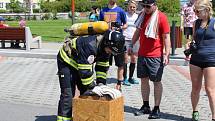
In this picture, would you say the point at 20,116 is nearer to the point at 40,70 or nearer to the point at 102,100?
the point at 102,100

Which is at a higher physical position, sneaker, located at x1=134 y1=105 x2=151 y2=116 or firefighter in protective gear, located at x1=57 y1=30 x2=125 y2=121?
firefighter in protective gear, located at x1=57 y1=30 x2=125 y2=121

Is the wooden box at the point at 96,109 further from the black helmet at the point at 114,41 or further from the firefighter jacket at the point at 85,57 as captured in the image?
the black helmet at the point at 114,41

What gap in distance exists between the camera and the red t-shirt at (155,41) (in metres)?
6.52

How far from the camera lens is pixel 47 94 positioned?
857cm

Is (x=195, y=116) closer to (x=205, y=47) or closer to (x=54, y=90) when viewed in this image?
(x=205, y=47)

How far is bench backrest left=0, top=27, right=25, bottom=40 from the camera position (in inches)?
595

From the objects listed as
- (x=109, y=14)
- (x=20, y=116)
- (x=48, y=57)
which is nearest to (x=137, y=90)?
(x=109, y=14)

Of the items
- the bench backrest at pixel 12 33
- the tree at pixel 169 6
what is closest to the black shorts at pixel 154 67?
the bench backrest at pixel 12 33

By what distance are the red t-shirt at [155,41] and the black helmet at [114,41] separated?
1.32 metres

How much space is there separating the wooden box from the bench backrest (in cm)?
987

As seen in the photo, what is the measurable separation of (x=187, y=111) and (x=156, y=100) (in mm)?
656

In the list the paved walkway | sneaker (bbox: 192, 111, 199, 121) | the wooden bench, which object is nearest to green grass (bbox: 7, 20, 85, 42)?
the wooden bench

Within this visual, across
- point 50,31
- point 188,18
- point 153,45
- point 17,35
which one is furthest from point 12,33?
point 153,45

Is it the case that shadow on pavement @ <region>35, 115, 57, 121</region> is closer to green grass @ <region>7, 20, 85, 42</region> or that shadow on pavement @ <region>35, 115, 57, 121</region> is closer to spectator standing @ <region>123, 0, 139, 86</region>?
spectator standing @ <region>123, 0, 139, 86</region>
